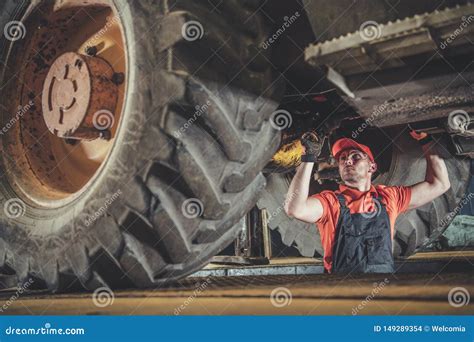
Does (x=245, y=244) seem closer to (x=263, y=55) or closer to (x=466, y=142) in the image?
(x=466, y=142)

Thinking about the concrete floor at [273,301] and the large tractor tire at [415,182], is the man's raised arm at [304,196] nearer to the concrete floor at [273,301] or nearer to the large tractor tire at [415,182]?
the large tractor tire at [415,182]

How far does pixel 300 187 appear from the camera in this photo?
2.70m

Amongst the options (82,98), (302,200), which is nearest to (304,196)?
(302,200)

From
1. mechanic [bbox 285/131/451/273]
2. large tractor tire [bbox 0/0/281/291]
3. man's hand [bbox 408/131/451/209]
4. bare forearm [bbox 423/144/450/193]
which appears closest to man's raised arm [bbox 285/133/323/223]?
mechanic [bbox 285/131/451/273]

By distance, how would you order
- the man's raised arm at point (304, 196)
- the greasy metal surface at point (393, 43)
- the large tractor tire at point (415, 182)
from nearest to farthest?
1. the greasy metal surface at point (393, 43)
2. the man's raised arm at point (304, 196)
3. the large tractor tire at point (415, 182)

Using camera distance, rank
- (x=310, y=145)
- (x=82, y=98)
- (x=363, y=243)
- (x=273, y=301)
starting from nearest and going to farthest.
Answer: (x=273, y=301)
(x=82, y=98)
(x=310, y=145)
(x=363, y=243)

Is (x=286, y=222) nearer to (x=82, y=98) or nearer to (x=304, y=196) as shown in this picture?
(x=304, y=196)

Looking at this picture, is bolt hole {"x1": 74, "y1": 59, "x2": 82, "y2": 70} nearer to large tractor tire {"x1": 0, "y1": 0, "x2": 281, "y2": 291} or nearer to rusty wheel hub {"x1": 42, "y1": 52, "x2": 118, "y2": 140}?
rusty wheel hub {"x1": 42, "y1": 52, "x2": 118, "y2": 140}

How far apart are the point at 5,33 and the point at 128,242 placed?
1.27 metres

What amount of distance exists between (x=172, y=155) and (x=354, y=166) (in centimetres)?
161

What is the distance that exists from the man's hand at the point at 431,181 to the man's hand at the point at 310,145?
695mm

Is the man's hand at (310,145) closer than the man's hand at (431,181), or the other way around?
the man's hand at (310,145)

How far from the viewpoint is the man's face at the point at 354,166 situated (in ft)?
8.86

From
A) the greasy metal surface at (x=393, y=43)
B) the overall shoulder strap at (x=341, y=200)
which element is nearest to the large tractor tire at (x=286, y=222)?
the overall shoulder strap at (x=341, y=200)
